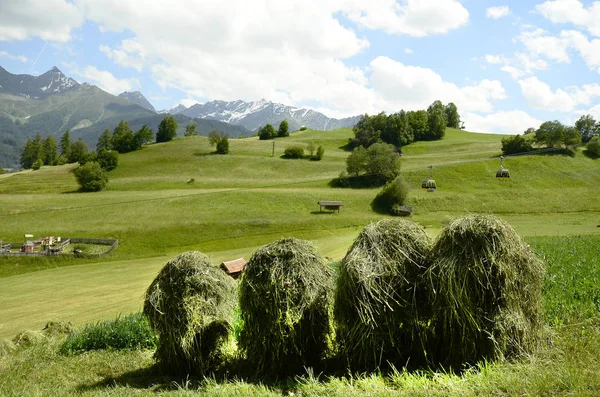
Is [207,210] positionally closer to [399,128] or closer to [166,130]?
[399,128]

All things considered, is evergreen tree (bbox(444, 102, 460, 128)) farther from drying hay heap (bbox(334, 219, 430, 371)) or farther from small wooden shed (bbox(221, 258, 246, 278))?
drying hay heap (bbox(334, 219, 430, 371))

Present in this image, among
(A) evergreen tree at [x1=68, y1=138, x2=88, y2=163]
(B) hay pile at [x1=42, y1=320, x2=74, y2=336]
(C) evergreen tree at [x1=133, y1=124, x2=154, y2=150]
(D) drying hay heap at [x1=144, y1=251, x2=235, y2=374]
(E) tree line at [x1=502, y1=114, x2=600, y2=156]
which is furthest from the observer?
(A) evergreen tree at [x1=68, y1=138, x2=88, y2=163]

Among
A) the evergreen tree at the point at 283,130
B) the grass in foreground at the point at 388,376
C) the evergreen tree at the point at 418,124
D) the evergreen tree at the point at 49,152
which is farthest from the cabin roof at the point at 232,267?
the evergreen tree at the point at 49,152

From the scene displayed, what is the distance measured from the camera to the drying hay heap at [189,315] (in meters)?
10.8

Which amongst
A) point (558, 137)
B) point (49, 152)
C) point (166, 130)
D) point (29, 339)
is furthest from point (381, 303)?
point (49, 152)

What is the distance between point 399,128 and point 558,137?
151 feet

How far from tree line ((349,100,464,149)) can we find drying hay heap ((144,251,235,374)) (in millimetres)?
107819

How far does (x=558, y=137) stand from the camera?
82.8m

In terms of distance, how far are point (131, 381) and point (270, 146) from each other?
11622 cm

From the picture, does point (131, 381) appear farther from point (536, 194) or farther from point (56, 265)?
point (536, 194)

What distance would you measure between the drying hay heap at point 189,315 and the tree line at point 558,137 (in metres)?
88.4

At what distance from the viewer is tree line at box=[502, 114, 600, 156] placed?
8231cm

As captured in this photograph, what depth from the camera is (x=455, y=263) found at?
9.12 meters

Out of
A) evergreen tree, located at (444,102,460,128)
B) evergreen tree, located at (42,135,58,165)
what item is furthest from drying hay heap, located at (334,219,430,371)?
evergreen tree, located at (444,102,460,128)
